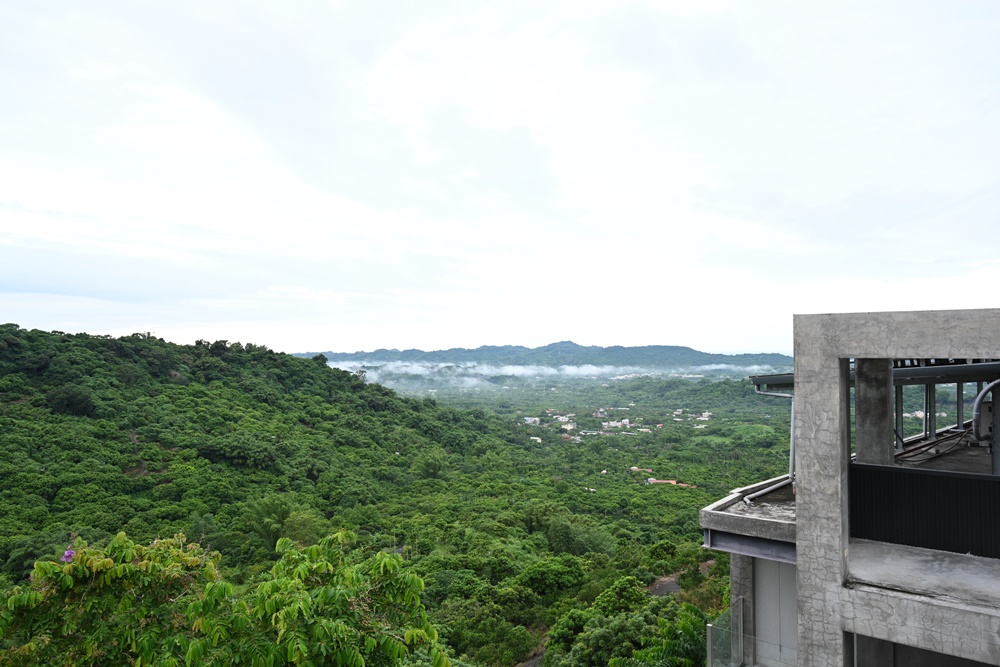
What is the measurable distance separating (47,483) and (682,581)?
35377mm

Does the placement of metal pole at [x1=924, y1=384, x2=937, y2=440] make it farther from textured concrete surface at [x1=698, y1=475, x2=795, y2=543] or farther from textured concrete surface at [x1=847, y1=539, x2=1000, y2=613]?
textured concrete surface at [x1=847, y1=539, x2=1000, y2=613]

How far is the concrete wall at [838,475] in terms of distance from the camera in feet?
19.4

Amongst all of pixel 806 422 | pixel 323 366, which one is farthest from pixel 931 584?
pixel 323 366

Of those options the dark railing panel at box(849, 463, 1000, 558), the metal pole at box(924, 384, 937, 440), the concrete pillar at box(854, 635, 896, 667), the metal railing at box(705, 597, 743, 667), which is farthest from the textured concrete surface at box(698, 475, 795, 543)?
the metal pole at box(924, 384, 937, 440)

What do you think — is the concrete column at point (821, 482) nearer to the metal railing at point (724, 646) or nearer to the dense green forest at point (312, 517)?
the metal railing at point (724, 646)

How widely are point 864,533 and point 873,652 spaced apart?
5.32ft

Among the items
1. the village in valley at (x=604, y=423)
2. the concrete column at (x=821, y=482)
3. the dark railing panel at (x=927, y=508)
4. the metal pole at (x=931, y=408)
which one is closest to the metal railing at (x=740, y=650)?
the concrete column at (x=821, y=482)

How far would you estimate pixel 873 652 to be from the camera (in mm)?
7555

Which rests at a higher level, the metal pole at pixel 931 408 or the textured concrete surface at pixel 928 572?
the metal pole at pixel 931 408

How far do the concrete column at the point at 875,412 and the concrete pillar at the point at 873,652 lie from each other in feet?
8.03

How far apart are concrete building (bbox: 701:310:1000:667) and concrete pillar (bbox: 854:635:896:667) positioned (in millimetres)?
19

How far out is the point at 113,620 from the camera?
5.77m

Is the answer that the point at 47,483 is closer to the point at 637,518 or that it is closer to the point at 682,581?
the point at 682,581

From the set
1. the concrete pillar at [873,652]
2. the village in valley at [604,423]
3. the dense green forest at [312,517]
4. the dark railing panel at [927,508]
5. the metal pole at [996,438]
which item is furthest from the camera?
the village in valley at [604,423]
